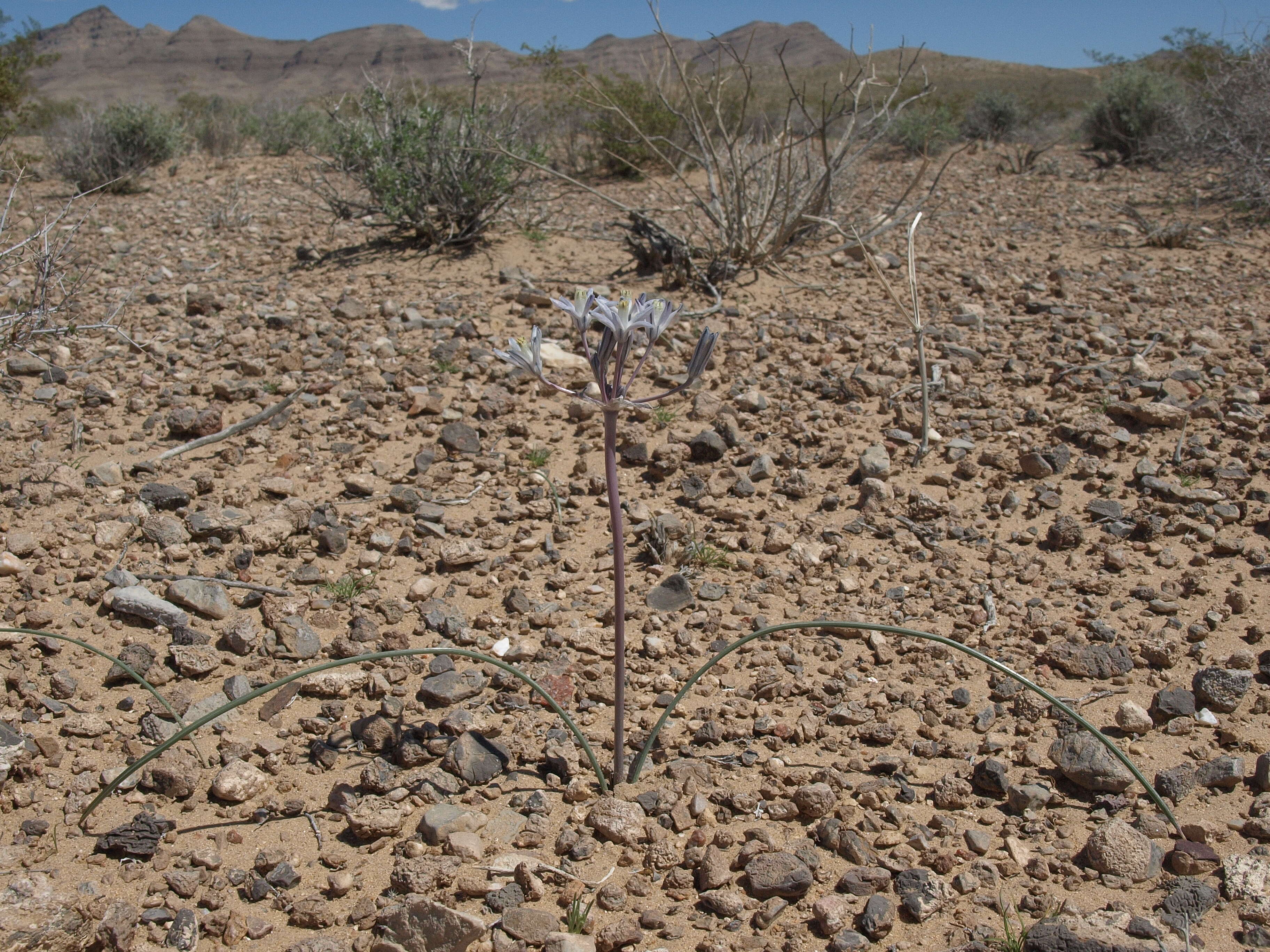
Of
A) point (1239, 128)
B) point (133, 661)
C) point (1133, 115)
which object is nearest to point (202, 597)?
point (133, 661)

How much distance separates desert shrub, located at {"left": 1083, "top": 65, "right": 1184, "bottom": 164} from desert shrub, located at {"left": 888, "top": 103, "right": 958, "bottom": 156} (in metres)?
1.68

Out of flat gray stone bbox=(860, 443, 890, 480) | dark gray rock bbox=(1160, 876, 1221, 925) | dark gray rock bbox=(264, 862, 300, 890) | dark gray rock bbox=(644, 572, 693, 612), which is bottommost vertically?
dark gray rock bbox=(264, 862, 300, 890)

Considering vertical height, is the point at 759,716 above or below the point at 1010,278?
below

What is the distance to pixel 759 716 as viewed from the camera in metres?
2.36

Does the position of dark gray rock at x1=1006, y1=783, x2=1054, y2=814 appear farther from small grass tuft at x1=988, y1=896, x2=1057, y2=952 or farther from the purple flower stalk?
the purple flower stalk

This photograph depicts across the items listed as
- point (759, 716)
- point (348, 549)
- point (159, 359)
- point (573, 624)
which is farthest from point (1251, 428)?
point (159, 359)

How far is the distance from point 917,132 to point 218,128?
854 cm

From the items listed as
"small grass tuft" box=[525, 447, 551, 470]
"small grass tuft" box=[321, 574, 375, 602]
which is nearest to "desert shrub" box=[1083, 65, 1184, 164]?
"small grass tuft" box=[525, 447, 551, 470]

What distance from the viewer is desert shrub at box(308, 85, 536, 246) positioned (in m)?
5.75

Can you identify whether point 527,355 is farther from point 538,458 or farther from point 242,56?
point 242,56

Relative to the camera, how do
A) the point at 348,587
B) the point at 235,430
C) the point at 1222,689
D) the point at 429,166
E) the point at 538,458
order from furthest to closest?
the point at 429,166, the point at 235,430, the point at 538,458, the point at 348,587, the point at 1222,689

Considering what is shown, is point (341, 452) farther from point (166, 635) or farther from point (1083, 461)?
point (1083, 461)

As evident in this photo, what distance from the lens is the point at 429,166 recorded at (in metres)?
5.81

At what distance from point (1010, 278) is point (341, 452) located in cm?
420
